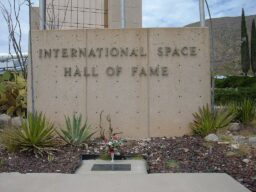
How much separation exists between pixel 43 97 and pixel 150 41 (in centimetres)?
283

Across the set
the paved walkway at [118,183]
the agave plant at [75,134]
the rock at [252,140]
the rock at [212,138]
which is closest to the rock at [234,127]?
the rock at [252,140]

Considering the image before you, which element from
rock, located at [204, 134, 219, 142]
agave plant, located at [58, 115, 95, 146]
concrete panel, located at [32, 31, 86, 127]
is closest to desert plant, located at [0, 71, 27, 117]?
concrete panel, located at [32, 31, 86, 127]

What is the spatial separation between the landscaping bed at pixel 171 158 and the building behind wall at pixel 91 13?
883cm

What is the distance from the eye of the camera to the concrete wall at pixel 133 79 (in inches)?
423

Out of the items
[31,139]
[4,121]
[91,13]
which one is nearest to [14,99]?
[4,121]

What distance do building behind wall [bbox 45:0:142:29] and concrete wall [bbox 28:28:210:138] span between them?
6647 millimetres

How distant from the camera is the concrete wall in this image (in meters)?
10.7

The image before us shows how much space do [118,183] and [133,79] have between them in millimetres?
4425

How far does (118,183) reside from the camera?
6680mm

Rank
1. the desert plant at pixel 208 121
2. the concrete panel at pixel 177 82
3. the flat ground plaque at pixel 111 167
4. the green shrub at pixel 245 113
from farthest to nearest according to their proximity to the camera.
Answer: the green shrub at pixel 245 113 → the concrete panel at pixel 177 82 → the desert plant at pixel 208 121 → the flat ground plaque at pixel 111 167

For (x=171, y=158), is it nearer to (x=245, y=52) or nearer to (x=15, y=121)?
(x=15, y=121)

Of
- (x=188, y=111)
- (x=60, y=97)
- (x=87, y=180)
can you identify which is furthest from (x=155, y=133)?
(x=87, y=180)

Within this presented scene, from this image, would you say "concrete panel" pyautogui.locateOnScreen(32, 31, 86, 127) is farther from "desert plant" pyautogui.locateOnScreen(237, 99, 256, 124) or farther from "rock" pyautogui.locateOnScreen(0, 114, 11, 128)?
"desert plant" pyautogui.locateOnScreen(237, 99, 256, 124)

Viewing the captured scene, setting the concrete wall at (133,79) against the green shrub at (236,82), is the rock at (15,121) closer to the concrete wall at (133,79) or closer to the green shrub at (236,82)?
the concrete wall at (133,79)
